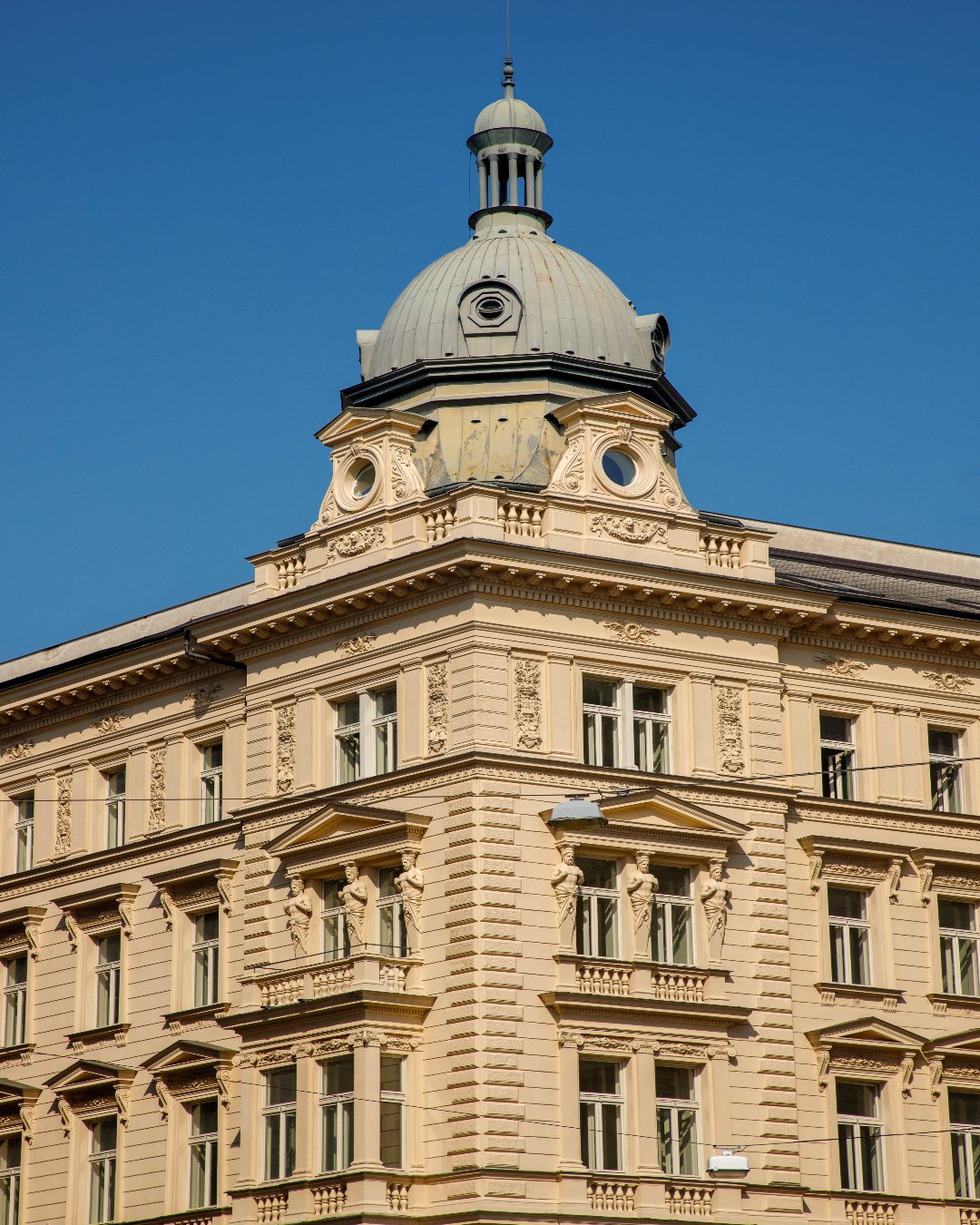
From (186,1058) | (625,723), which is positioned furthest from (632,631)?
(186,1058)

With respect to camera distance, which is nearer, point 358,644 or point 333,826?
point 333,826

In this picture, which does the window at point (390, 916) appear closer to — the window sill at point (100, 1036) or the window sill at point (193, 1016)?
the window sill at point (193, 1016)

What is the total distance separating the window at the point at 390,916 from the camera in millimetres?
53625

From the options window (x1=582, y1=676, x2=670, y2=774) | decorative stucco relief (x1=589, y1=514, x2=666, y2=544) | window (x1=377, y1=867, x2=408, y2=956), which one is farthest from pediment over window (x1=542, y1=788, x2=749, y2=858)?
decorative stucco relief (x1=589, y1=514, x2=666, y2=544)

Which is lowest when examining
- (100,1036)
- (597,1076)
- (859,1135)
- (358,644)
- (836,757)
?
(859,1135)

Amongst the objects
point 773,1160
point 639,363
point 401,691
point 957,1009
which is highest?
point 639,363

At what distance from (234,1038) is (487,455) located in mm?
14056

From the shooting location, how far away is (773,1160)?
53812 mm

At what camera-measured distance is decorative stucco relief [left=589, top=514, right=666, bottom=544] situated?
55.7 meters

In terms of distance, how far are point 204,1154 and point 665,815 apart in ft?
42.1

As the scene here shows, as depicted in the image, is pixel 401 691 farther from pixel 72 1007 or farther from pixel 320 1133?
pixel 72 1007

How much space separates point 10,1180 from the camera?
204 feet

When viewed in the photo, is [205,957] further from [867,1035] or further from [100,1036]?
[867,1035]

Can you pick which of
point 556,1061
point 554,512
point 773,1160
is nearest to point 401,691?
point 554,512
